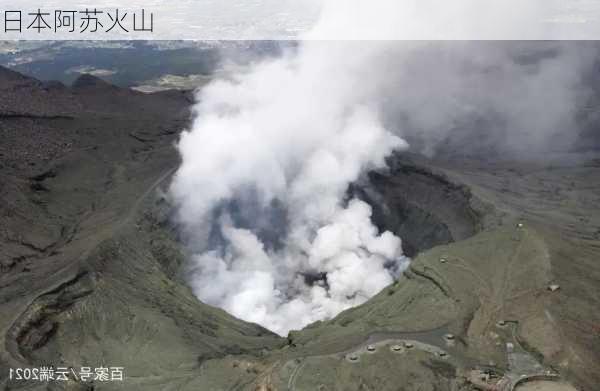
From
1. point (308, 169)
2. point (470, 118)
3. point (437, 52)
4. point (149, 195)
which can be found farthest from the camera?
point (437, 52)

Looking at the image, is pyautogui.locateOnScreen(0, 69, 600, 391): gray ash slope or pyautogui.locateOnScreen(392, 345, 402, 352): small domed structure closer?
pyautogui.locateOnScreen(0, 69, 600, 391): gray ash slope

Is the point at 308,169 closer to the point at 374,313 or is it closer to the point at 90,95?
the point at 374,313

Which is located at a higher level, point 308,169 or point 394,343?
point 394,343

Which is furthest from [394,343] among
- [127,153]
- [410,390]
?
[127,153]

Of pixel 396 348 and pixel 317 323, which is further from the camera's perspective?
pixel 317 323

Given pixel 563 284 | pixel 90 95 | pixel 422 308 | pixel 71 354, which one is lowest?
pixel 90 95

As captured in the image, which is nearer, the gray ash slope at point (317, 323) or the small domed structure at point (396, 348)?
the gray ash slope at point (317, 323)

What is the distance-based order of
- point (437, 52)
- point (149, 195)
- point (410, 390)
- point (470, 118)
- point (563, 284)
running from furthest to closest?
1. point (437, 52)
2. point (470, 118)
3. point (149, 195)
4. point (563, 284)
5. point (410, 390)

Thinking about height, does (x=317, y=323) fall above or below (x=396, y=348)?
below
